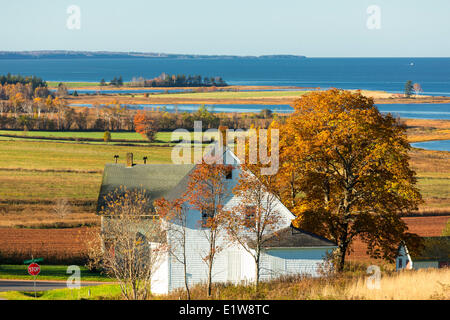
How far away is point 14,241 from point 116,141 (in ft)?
236

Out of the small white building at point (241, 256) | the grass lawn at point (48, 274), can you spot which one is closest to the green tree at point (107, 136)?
the grass lawn at point (48, 274)

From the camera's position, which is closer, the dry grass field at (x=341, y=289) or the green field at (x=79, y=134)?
the dry grass field at (x=341, y=289)

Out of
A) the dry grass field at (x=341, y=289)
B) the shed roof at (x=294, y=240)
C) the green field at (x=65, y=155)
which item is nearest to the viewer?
the dry grass field at (x=341, y=289)

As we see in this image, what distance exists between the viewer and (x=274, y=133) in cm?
3784

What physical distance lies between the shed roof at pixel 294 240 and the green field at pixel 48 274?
14364 mm

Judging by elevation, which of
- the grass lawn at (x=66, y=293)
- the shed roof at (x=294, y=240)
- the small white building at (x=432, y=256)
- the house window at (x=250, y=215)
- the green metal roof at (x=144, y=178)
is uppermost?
the house window at (x=250, y=215)

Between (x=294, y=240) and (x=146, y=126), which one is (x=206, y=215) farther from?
(x=146, y=126)

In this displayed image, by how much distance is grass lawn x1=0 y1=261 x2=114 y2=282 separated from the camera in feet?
136

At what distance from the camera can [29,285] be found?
129 ft

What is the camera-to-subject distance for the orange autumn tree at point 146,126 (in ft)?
396

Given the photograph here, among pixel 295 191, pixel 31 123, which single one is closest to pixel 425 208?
pixel 295 191

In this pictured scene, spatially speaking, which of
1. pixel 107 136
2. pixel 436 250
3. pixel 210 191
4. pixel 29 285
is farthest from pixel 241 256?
pixel 107 136

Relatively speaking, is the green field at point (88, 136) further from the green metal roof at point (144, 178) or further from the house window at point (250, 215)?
the house window at point (250, 215)

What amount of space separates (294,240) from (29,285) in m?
18.0
